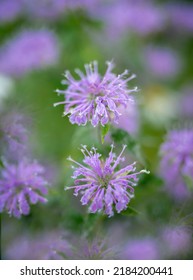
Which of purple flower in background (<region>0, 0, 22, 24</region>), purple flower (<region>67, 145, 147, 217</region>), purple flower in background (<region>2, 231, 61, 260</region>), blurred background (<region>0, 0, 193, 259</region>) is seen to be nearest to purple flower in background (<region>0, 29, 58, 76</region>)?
blurred background (<region>0, 0, 193, 259</region>)

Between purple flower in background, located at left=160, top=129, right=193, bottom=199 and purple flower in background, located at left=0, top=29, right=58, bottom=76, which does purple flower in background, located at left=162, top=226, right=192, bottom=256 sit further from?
purple flower in background, located at left=0, top=29, right=58, bottom=76

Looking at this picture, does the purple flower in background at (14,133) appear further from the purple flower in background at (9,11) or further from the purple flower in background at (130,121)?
the purple flower in background at (9,11)

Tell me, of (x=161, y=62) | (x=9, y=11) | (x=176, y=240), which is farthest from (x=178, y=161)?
(x=9, y=11)

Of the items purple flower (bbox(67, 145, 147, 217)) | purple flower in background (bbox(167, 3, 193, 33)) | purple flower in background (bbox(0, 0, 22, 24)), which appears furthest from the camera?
purple flower in background (bbox(167, 3, 193, 33))

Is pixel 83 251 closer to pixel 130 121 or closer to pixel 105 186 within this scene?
pixel 105 186

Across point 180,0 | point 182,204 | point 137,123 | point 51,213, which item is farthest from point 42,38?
point 180,0

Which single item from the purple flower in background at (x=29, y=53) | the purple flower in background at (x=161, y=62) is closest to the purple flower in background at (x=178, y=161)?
the purple flower in background at (x=29, y=53)

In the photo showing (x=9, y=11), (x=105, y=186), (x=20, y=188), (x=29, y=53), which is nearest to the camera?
(x=105, y=186)

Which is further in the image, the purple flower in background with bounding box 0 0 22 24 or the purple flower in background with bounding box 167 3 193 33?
the purple flower in background with bounding box 167 3 193 33
